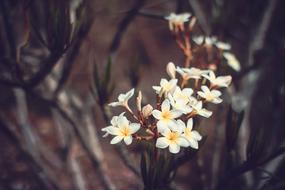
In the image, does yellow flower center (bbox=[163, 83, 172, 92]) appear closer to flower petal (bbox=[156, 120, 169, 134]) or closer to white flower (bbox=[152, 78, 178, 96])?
white flower (bbox=[152, 78, 178, 96])

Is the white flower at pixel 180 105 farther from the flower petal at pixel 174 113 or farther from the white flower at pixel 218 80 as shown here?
the white flower at pixel 218 80

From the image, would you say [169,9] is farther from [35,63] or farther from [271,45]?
[35,63]

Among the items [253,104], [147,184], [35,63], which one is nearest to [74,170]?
[35,63]

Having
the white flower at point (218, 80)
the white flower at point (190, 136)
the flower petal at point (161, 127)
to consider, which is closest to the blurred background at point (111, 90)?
the white flower at point (218, 80)

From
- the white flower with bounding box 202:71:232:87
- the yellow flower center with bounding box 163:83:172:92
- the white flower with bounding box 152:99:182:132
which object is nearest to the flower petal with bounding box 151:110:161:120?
the white flower with bounding box 152:99:182:132

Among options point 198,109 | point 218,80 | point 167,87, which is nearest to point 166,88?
point 167,87

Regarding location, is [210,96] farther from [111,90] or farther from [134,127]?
[111,90]
